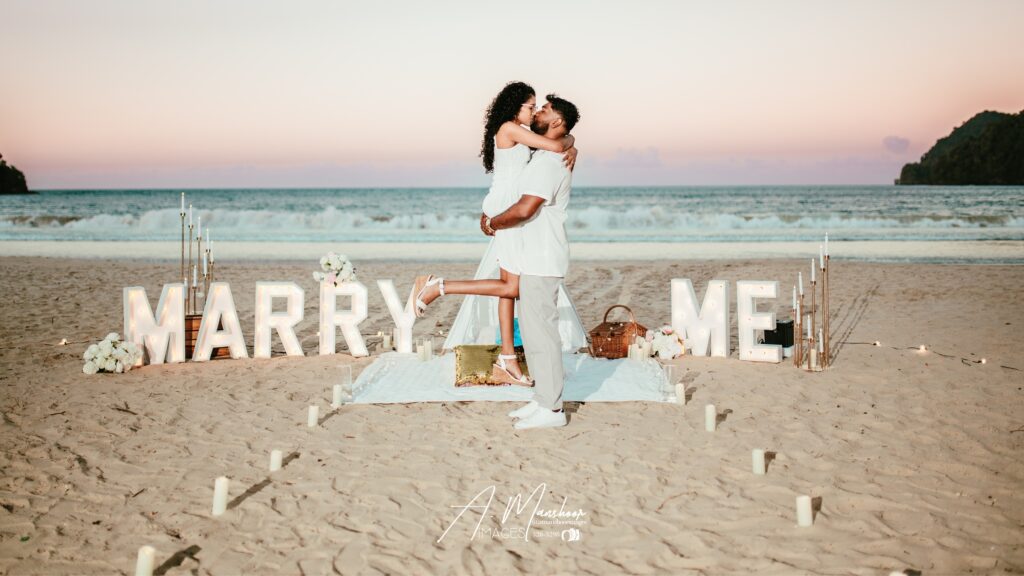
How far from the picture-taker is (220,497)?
4152 mm

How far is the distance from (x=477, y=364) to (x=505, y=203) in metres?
1.51

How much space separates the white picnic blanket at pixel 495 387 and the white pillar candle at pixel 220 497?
2.25 meters

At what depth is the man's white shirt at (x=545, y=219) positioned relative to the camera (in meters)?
5.39

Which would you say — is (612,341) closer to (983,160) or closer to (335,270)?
(335,270)

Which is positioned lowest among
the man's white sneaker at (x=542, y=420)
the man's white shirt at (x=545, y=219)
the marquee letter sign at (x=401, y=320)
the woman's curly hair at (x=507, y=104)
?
the man's white sneaker at (x=542, y=420)

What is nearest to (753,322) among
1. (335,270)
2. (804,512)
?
(804,512)

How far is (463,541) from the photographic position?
152 inches

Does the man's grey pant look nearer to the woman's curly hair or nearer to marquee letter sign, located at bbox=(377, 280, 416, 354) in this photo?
the woman's curly hair

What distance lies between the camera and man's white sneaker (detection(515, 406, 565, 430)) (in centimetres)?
557

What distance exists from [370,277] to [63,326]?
678 centimetres

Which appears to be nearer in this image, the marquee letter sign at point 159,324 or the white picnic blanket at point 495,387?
the white picnic blanket at point 495,387

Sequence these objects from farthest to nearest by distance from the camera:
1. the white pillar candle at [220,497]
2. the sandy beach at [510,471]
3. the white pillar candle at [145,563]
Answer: the white pillar candle at [220,497] < the sandy beach at [510,471] < the white pillar candle at [145,563]

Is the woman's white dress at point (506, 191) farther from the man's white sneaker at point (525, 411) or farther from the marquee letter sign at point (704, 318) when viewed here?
the marquee letter sign at point (704, 318)

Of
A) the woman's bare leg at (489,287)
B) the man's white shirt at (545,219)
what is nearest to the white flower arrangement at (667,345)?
the woman's bare leg at (489,287)
